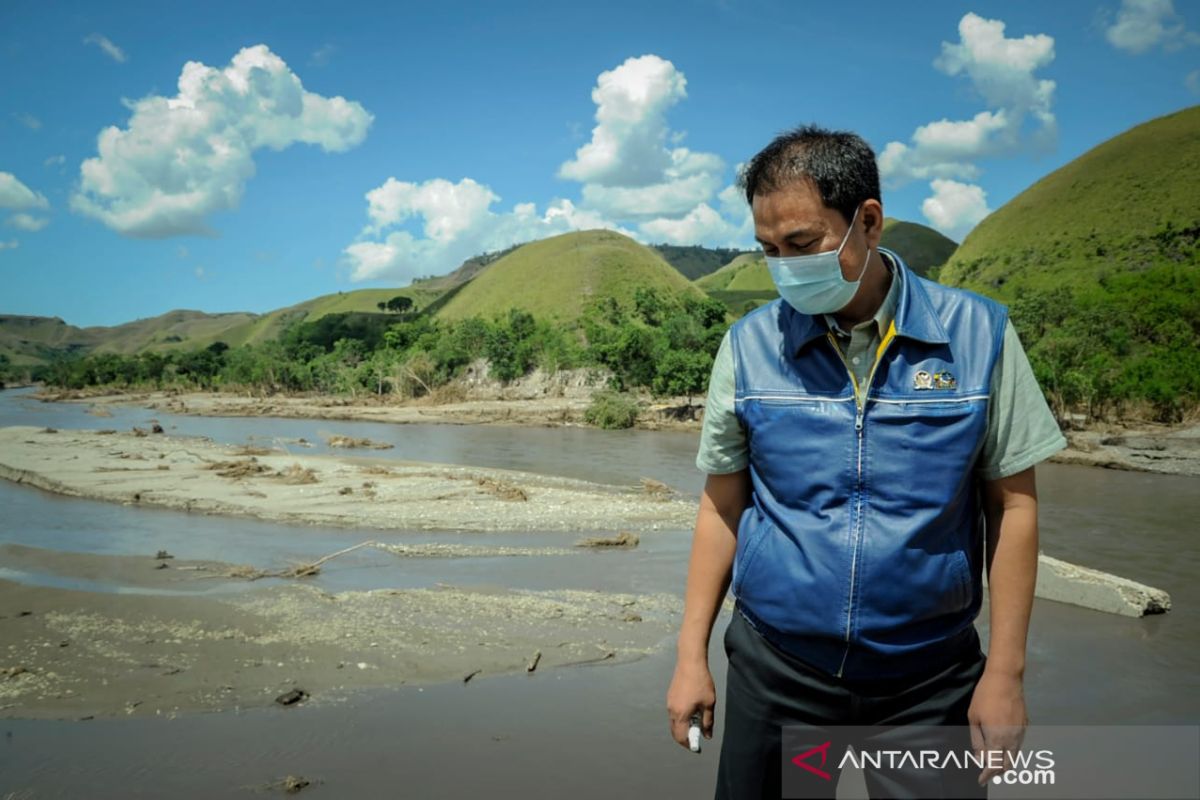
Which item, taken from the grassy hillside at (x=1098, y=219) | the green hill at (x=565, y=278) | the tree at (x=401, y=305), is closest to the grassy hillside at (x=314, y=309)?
the tree at (x=401, y=305)

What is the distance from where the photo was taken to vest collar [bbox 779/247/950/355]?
74.0 inches

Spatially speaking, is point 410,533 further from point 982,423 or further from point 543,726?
point 982,423

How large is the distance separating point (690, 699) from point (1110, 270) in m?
53.9

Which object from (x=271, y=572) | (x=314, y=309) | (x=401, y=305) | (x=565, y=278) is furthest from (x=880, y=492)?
(x=314, y=309)

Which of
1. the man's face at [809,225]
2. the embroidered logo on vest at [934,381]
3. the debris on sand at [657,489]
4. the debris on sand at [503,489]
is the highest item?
the man's face at [809,225]

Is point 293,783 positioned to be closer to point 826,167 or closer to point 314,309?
point 826,167

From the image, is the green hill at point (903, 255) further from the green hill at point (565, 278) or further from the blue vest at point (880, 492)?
the blue vest at point (880, 492)

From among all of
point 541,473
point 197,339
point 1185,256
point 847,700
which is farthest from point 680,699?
point 197,339

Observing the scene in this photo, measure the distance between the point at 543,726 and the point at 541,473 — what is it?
15.3 metres

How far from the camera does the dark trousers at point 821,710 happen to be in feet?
5.95

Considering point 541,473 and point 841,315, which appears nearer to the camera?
point 841,315

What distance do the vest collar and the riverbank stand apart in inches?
650

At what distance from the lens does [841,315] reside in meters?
2.04

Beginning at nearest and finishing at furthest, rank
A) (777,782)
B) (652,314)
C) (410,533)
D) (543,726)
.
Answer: (777,782) → (543,726) → (410,533) → (652,314)
